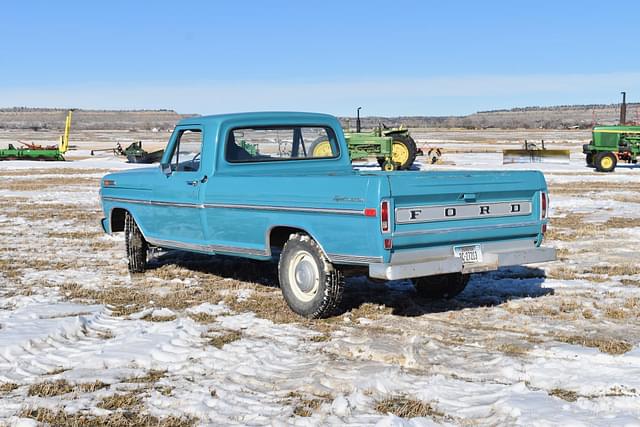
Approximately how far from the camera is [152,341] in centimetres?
619

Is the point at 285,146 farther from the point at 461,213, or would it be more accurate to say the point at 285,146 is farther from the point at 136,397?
the point at 136,397

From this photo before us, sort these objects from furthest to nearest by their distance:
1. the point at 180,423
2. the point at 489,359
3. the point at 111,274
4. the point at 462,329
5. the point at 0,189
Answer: the point at 0,189
the point at 111,274
the point at 462,329
the point at 489,359
the point at 180,423

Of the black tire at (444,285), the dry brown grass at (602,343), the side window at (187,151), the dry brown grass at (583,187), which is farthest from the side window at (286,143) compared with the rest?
the dry brown grass at (583,187)

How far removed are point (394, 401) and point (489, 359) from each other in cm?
116

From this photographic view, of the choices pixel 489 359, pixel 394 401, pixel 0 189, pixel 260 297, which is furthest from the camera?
pixel 0 189

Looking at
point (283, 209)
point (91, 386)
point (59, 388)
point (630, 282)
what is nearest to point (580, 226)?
point (630, 282)

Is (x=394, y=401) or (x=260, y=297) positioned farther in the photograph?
(x=260, y=297)

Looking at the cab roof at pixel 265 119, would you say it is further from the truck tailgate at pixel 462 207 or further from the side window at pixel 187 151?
the truck tailgate at pixel 462 207

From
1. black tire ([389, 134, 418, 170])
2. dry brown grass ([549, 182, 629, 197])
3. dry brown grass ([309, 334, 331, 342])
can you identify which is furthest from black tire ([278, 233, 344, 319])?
black tire ([389, 134, 418, 170])

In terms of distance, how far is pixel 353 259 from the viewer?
21.0 ft

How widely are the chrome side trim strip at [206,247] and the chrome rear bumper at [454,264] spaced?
5.10ft

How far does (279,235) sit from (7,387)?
2989 mm

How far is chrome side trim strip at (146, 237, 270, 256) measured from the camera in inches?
292

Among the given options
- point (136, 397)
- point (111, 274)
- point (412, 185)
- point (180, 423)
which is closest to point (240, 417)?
point (180, 423)
